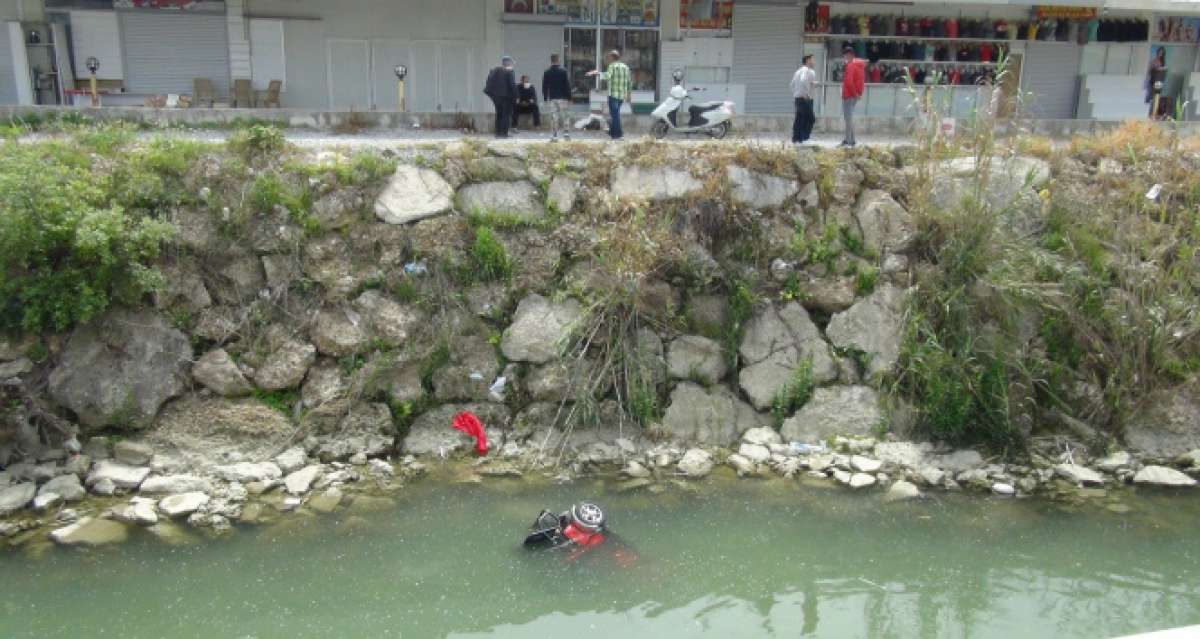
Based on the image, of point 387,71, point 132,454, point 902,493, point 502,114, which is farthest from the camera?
point 387,71

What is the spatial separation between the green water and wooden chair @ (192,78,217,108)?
39.0ft

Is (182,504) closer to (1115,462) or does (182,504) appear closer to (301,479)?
(301,479)

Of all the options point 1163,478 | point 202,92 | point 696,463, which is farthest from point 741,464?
point 202,92

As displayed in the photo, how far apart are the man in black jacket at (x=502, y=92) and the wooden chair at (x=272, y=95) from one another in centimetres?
589

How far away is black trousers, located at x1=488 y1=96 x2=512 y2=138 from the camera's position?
14195mm

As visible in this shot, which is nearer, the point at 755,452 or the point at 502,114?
the point at 755,452

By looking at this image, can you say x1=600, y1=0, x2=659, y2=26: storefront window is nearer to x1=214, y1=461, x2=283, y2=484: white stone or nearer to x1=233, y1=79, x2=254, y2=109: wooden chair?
x1=233, y1=79, x2=254, y2=109: wooden chair

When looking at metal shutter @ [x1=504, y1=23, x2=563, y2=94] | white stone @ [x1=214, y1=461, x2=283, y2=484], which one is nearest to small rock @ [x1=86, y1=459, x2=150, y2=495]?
white stone @ [x1=214, y1=461, x2=283, y2=484]

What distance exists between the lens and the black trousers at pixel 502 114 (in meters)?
14.2

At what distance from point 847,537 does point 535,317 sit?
13.7 ft

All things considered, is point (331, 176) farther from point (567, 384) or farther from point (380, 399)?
point (567, 384)

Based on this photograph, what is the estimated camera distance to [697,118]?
15320 mm

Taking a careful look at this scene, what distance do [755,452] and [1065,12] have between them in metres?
16.0

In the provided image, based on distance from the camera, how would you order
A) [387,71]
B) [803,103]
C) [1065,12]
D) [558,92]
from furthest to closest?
[1065,12] < [387,71] < [558,92] < [803,103]
